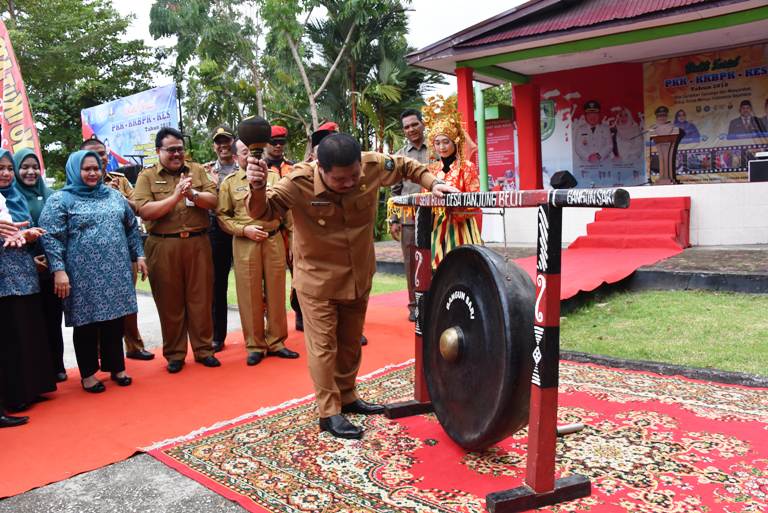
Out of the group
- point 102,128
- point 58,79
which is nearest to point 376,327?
point 102,128

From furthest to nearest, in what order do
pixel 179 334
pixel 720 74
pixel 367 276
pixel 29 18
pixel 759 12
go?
1. pixel 29 18
2. pixel 720 74
3. pixel 759 12
4. pixel 179 334
5. pixel 367 276

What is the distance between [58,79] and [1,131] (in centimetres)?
1349

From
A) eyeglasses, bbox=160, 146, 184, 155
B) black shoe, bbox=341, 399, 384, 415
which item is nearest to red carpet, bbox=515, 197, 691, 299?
→ black shoe, bbox=341, 399, 384, 415

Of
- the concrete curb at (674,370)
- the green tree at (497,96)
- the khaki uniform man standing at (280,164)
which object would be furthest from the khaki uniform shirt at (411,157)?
the green tree at (497,96)

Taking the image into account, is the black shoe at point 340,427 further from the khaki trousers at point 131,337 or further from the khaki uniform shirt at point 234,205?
the khaki trousers at point 131,337

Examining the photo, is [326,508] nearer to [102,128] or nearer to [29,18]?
[102,128]

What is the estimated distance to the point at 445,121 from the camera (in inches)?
205

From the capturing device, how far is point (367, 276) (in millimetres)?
3691

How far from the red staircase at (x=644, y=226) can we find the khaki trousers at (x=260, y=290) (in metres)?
5.48

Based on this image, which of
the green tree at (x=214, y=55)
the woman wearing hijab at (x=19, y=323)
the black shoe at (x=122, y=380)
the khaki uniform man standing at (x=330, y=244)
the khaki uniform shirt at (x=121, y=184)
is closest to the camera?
the khaki uniform man standing at (x=330, y=244)

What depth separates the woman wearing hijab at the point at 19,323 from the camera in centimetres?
412

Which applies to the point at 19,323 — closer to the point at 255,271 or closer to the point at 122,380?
the point at 122,380

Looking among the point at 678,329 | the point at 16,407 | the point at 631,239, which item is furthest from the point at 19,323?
the point at 631,239

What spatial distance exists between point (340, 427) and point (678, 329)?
3.31 meters
